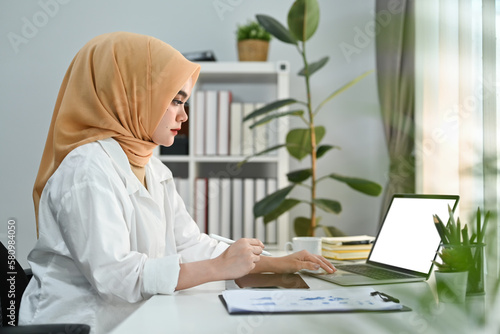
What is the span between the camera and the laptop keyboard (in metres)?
1.11

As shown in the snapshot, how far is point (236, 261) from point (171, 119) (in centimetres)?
49

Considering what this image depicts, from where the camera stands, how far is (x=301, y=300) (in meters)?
0.85

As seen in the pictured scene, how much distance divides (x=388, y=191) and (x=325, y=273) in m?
1.02

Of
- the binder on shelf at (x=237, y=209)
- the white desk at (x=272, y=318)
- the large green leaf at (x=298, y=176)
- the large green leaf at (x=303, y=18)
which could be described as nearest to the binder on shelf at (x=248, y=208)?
the binder on shelf at (x=237, y=209)

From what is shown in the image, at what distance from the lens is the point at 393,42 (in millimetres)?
292

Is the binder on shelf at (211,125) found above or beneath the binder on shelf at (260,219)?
above

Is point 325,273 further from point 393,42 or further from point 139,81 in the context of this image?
point 393,42

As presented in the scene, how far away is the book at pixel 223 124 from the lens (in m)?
2.24

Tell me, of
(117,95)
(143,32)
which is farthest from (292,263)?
(143,32)

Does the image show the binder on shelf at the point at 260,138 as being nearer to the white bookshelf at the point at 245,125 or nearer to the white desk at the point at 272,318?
the white bookshelf at the point at 245,125

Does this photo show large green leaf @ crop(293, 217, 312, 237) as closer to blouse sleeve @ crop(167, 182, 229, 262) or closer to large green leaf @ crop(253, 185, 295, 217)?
large green leaf @ crop(253, 185, 295, 217)

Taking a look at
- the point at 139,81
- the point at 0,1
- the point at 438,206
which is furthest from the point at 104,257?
the point at 0,1

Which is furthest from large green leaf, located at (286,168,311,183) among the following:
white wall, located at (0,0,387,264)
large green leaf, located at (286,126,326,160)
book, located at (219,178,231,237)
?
white wall, located at (0,0,387,264)

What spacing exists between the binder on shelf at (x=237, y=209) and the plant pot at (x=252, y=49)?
61 centimetres
